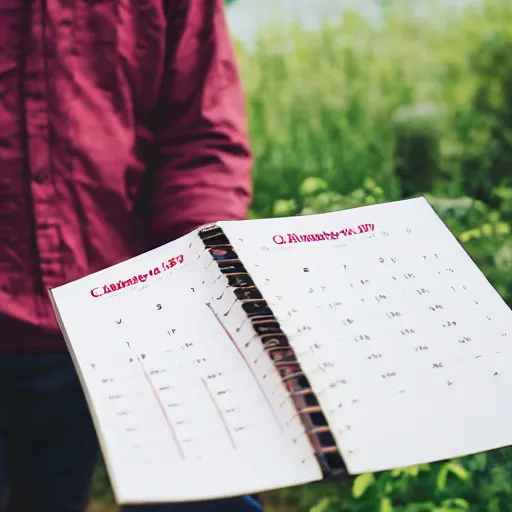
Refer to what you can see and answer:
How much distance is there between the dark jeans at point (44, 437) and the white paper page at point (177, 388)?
370mm

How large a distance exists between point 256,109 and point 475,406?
53.4 inches

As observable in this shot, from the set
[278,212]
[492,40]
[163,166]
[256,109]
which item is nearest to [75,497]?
[163,166]

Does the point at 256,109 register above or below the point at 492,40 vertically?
below

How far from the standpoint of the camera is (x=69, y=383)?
1035mm

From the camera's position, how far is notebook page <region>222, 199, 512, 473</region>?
597mm

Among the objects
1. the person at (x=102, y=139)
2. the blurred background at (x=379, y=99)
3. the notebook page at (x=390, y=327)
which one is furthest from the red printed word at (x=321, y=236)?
the blurred background at (x=379, y=99)

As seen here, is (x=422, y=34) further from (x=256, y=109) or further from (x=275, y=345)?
(x=275, y=345)

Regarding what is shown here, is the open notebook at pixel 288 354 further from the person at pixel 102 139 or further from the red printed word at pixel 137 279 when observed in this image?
the person at pixel 102 139

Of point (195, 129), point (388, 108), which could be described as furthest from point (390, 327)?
point (388, 108)

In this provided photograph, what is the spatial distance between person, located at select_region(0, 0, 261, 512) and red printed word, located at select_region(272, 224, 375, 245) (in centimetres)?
20

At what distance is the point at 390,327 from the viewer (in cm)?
66

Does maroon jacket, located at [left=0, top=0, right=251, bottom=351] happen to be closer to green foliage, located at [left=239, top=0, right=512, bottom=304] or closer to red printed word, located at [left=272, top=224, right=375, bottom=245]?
red printed word, located at [left=272, top=224, right=375, bottom=245]

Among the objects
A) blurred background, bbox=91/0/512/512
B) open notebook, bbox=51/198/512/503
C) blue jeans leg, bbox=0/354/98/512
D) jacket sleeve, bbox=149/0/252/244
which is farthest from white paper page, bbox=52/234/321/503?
blurred background, bbox=91/0/512/512

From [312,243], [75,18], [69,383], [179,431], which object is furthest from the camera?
[69,383]
